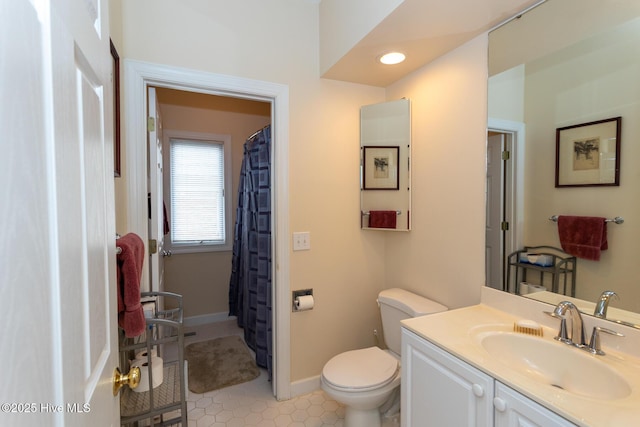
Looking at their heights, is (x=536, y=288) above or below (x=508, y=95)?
below

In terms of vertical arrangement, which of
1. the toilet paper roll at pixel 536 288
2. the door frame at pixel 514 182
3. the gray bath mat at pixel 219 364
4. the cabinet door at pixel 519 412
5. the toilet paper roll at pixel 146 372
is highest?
the door frame at pixel 514 182

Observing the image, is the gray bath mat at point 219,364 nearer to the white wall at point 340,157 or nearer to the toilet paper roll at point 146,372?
the white wall at point 340,157

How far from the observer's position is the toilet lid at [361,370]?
62.3 inches

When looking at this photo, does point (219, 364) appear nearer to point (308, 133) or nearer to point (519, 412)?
point (308, 133)

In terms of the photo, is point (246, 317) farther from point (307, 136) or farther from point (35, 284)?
point (35, 284)

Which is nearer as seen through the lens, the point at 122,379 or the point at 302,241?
the point at 122,379

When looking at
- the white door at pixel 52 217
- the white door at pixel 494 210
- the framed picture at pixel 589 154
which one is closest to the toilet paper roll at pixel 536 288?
the white door at pixel 494 210

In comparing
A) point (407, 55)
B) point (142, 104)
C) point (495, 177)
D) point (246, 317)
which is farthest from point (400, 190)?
point (246, 317)

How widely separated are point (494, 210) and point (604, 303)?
1.87 ft

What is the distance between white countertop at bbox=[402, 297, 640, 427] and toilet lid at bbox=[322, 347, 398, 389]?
0.44 meters

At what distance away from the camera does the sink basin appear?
994 millimetres

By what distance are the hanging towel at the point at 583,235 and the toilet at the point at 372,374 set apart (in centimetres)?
73

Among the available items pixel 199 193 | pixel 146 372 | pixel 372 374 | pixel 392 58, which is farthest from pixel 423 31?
pixel 199 193

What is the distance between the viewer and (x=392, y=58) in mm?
1816
